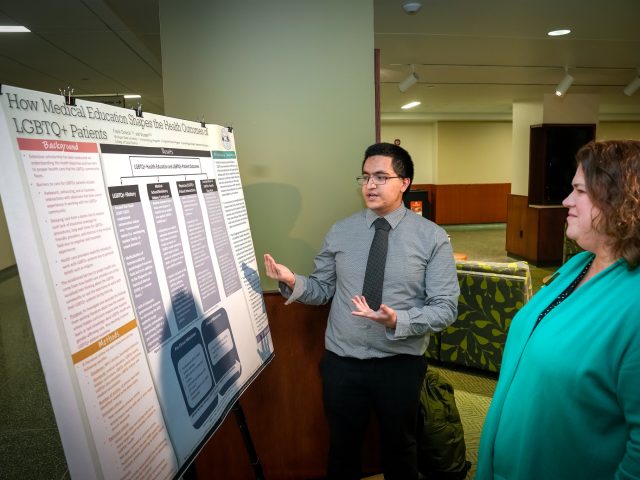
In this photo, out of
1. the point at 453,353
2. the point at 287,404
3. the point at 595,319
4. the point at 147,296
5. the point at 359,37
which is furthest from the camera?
the point at 453,353

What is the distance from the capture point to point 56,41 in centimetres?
359

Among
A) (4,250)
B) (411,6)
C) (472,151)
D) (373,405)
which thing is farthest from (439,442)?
(472,151)

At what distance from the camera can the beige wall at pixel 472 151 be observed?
10562 mm

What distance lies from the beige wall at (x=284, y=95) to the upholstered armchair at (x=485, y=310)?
1526mm

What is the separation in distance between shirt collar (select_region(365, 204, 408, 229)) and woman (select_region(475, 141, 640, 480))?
2.25 feet

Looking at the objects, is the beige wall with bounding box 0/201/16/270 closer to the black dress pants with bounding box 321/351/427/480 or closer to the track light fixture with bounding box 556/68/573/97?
the black dress pants with bounding box 321/351/427/480

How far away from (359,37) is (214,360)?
158 centimetres

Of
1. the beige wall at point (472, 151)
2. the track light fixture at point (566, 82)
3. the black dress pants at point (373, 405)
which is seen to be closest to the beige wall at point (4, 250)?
the black dress pants at point (373, 405)

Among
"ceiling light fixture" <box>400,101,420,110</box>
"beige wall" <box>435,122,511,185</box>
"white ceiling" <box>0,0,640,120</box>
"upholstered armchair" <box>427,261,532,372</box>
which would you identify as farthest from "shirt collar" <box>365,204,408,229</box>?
"beige wall" <box>435,122,511,185</box>

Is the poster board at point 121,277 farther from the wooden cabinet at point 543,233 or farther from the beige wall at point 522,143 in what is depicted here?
the beige wall at point 522,143

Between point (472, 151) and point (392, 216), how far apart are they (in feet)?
32.3

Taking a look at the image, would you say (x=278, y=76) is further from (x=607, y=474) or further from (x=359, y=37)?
(x=607, y=474)

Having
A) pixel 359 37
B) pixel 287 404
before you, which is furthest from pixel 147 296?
pixel 359 37

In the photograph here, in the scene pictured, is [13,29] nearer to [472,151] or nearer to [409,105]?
[409,105]
